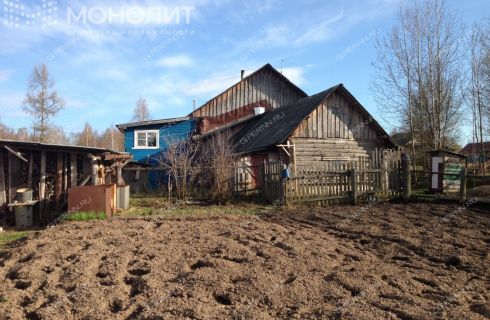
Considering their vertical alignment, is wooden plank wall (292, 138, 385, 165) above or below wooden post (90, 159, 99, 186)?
above

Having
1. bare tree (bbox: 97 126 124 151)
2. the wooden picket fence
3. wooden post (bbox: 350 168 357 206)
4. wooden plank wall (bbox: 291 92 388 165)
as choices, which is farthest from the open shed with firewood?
bare tree (bbox: 97 126 124 151)

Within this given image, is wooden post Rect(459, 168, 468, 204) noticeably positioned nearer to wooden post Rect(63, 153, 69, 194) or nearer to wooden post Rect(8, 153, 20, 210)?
wooden post Rect(63, 153, 69, 194)

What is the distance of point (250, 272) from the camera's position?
5.14 m

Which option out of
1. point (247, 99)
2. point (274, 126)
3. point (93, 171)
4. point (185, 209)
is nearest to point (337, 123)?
point (274, 126)

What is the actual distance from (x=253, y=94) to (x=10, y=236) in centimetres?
2210

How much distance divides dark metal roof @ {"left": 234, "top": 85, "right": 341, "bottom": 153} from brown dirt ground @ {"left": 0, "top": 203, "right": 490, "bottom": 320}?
10.0m

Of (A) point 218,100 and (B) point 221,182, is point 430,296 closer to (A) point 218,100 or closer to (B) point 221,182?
(B) point 221,182

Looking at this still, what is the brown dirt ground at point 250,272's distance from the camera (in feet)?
13.5

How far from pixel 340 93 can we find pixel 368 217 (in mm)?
10813

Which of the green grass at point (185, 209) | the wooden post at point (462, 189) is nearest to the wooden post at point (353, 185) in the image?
the green grass at point (185, 209)

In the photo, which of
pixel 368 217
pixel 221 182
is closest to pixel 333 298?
pixel 368 217

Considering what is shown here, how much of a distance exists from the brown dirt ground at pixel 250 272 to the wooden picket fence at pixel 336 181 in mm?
4395

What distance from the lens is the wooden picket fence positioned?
44.6 ft

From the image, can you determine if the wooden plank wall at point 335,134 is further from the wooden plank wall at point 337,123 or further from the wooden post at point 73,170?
the wooden post at point 73,170
